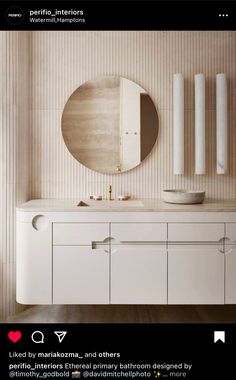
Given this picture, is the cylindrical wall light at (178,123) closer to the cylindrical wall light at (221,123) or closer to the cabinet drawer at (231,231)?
the cylindrical wall light at (221,123)

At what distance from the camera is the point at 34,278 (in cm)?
209

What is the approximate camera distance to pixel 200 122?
2471 mm

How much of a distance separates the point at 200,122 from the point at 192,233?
33.4 inches

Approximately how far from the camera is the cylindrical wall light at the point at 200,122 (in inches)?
96.8

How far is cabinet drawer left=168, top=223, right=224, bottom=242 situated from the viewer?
6.77 ft
